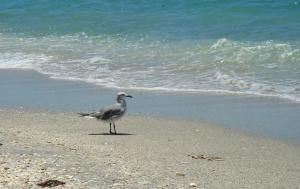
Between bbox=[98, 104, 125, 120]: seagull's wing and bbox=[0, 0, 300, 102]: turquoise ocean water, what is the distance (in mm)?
2582

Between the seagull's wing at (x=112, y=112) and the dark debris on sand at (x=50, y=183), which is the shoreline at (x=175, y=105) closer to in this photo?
the seagull's wing at (x=112, y=112)

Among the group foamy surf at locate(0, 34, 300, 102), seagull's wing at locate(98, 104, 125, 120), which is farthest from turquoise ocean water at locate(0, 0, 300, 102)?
seagull's wing at locate(98, 104, 125, 120)

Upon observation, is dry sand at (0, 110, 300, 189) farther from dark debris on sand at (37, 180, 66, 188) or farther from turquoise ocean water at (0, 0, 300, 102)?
turquoise ocean water at (0, 0, 300, 102)

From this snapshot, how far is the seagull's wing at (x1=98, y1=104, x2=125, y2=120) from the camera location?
35.6ft

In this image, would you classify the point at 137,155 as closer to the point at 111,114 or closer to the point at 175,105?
the point at 111,114

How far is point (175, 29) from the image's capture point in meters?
21.3

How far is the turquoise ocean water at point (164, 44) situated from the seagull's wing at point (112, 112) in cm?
258

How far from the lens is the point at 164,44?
18953 mm

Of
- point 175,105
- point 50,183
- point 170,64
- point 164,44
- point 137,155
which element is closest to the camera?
point 50,183

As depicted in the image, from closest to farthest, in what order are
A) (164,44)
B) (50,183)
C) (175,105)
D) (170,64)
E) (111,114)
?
(50,183)
(111,114)
(175,105)
(170,64)
(164,44)

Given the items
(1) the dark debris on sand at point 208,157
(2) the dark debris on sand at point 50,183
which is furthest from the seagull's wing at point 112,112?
(2) the dark debris on sand at point 50,183

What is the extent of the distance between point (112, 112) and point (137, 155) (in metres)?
1.90

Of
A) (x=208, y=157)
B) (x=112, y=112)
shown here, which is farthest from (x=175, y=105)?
(x=208, y=157)

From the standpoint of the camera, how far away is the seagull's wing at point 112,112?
10.9 m
